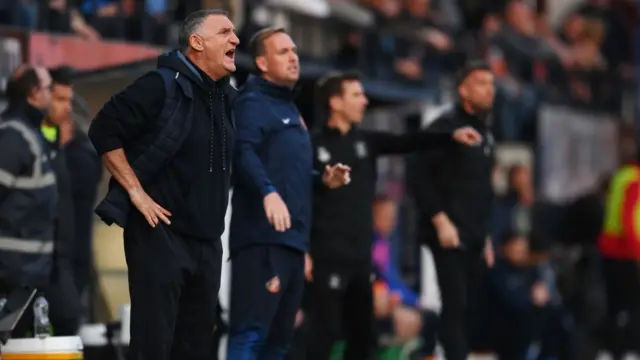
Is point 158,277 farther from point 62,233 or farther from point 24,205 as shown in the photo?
point 62,233

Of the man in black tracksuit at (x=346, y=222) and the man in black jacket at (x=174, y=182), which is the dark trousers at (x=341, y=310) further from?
the man in black jacket at (x=174, y=182)

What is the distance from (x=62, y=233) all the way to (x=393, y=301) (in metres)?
4.23

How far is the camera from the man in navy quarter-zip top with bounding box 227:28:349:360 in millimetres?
10539

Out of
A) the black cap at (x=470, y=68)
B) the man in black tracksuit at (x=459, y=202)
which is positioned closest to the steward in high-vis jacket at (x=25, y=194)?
the man in black tracksuit at (x=459, y=202)

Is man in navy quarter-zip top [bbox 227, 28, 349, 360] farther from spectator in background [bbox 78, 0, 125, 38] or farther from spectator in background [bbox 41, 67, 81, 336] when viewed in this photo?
spectator in background [bbox 78, 0, 125, 38]

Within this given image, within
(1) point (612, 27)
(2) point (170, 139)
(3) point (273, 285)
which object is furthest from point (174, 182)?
(1) point (612, 27)

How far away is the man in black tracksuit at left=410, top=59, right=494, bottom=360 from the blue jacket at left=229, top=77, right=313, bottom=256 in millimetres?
1566

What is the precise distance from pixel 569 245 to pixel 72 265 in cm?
914

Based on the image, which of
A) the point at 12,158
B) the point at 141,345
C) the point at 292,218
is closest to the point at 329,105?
the point at 292,218

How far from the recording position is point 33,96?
10883 mm

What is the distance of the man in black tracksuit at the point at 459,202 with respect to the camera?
12.3 m

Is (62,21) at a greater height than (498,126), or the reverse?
(62,21)

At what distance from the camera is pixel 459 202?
12.4m

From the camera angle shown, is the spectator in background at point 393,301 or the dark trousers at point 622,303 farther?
the dark trousers at point 622,303
